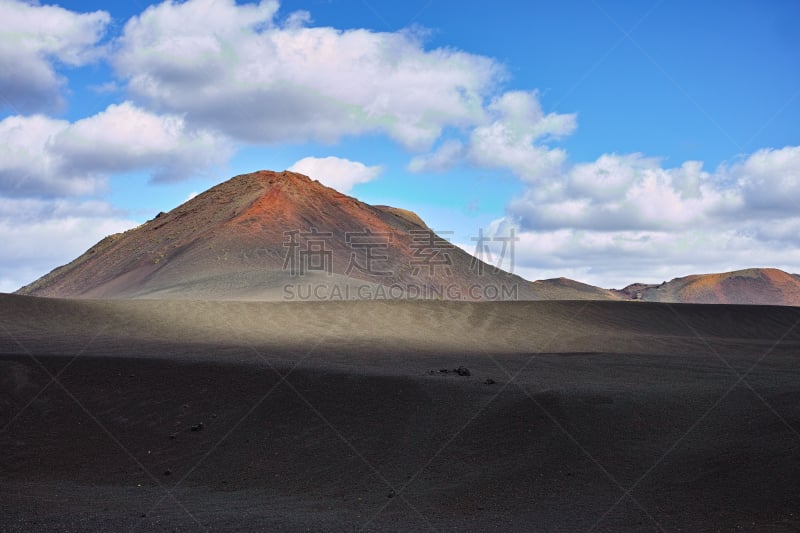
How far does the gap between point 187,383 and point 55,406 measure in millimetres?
2448

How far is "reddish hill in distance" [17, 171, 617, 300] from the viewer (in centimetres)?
4925

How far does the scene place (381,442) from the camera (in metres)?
11.5

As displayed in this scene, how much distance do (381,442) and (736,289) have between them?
111 m

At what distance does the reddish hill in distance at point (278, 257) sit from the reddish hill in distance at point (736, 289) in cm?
3643

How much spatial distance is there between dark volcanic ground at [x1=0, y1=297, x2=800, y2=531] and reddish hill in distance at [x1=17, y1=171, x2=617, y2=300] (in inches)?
1018

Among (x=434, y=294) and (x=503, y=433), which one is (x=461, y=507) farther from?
(x=434, y=294)
